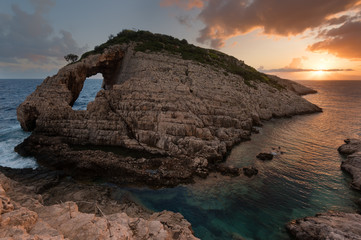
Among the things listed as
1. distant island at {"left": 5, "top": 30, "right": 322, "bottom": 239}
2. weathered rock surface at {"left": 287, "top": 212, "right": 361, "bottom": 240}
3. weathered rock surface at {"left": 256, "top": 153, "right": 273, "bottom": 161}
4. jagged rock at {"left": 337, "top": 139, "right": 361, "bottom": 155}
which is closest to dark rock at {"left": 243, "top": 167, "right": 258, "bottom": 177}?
distant island at {"left": 5, "top": 30, "right": 322, "bottom": 239}

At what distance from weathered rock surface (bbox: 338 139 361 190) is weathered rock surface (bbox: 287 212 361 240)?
9.19 m

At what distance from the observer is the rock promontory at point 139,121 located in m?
24.9

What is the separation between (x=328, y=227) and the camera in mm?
13742

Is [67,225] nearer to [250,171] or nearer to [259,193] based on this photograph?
[259,193]

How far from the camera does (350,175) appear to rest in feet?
78.3

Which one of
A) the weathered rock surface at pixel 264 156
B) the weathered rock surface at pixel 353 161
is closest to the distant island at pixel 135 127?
the weathered rock surface at pixel 264 156

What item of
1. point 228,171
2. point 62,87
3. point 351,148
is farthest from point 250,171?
point 62,87

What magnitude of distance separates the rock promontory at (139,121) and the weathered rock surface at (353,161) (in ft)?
50.2

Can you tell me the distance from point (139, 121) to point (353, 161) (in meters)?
34.7

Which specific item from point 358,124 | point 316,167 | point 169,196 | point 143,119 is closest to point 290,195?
point 316,167

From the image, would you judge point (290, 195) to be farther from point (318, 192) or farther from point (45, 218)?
point (45, 218)

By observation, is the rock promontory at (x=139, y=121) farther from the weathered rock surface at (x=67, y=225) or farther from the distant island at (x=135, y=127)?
the weathered rock surface at (x=67, y=225)

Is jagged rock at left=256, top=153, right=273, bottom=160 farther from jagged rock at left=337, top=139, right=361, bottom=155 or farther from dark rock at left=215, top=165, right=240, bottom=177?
jagged rock at left=337, top=139, right=361, bottom=155

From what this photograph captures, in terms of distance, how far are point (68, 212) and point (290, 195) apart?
22955 millimetres
